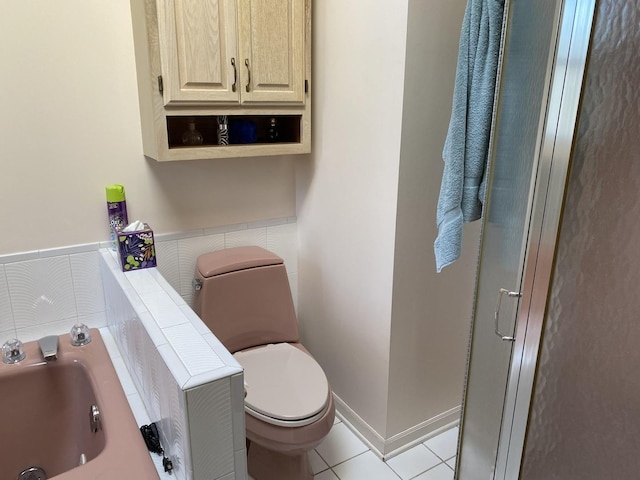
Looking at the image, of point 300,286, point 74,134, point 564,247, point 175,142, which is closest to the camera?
point 564,247

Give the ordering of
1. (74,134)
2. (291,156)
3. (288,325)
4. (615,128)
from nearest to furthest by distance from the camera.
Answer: (615,128) → (74,134) → (288,325) → (291,156)

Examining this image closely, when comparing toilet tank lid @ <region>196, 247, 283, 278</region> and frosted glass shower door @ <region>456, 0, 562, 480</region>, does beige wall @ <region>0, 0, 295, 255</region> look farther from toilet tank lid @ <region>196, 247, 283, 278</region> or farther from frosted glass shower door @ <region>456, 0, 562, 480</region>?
frosted glass shower door @ <region>456, 0, 562, 480</region>

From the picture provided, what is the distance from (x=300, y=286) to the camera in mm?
2266

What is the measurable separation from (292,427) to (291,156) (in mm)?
1160

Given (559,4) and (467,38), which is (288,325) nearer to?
(467,38)

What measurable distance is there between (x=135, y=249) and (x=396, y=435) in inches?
49.0

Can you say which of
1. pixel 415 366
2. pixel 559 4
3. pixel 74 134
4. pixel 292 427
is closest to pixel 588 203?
pixel 559 4

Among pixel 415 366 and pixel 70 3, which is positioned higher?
pixel 70 3

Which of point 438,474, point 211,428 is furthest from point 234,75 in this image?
point 438,474

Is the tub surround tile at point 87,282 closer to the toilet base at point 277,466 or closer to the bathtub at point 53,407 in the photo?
the bathtub at point 53,407

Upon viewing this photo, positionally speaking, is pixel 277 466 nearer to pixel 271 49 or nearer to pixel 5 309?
pixel 5 309

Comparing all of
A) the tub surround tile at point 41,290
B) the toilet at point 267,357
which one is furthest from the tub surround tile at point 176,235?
the tub surround tile at point 41,290

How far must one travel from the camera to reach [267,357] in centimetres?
182

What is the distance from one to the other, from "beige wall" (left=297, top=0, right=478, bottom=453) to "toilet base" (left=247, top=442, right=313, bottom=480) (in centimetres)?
36
